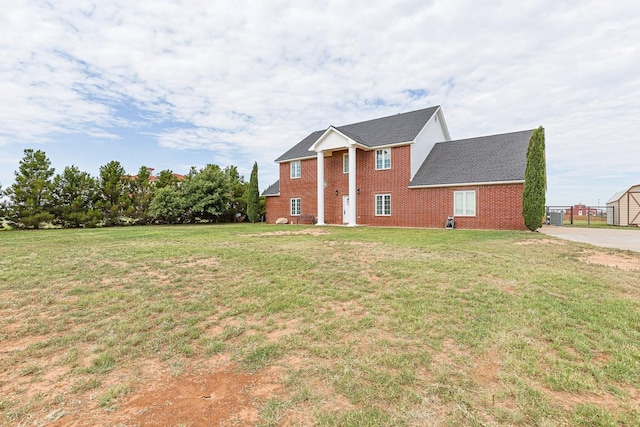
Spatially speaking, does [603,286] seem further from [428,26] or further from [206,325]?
[428,26]

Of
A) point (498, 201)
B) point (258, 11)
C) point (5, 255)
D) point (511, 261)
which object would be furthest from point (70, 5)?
point (498, 201)

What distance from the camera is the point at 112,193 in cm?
2103

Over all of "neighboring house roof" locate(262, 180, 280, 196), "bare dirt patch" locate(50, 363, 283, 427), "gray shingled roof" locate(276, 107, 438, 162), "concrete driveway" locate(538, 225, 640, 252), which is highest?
"gray shingled roof" locate(276, 107, 438, 162)

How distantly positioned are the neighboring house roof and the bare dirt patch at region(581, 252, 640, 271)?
19.9 meters

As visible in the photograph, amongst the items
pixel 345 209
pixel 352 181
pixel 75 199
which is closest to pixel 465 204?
pixel 352 181

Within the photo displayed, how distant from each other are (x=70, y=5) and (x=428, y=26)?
1285cm

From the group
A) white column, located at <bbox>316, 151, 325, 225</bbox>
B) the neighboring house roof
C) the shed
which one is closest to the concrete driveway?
the shed

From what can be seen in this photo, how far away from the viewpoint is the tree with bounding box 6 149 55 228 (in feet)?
58.8

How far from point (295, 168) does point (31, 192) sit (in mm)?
17181

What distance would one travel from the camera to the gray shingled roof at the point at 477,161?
1545 cm

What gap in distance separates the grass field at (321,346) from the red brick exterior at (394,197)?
985 cm

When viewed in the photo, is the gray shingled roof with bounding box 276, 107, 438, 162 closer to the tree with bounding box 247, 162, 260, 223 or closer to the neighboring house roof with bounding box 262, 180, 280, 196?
the neighboring house roof with bounding box 262, 180, 280, 196

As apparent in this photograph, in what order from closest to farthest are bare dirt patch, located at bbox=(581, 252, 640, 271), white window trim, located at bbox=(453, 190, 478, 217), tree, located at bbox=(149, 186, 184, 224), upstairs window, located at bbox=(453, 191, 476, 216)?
bare dirt patch, located at bbox=(581, 252, 640, 271)
white window trim, located at bbox=(453, 190, 478, 217)
upstairs window, located at bbox=(453, 191, 476, 216)
tree, located at bbox=(149, 186, 184, 224)

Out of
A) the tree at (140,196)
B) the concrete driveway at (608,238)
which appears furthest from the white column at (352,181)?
the tree at (140,196)
